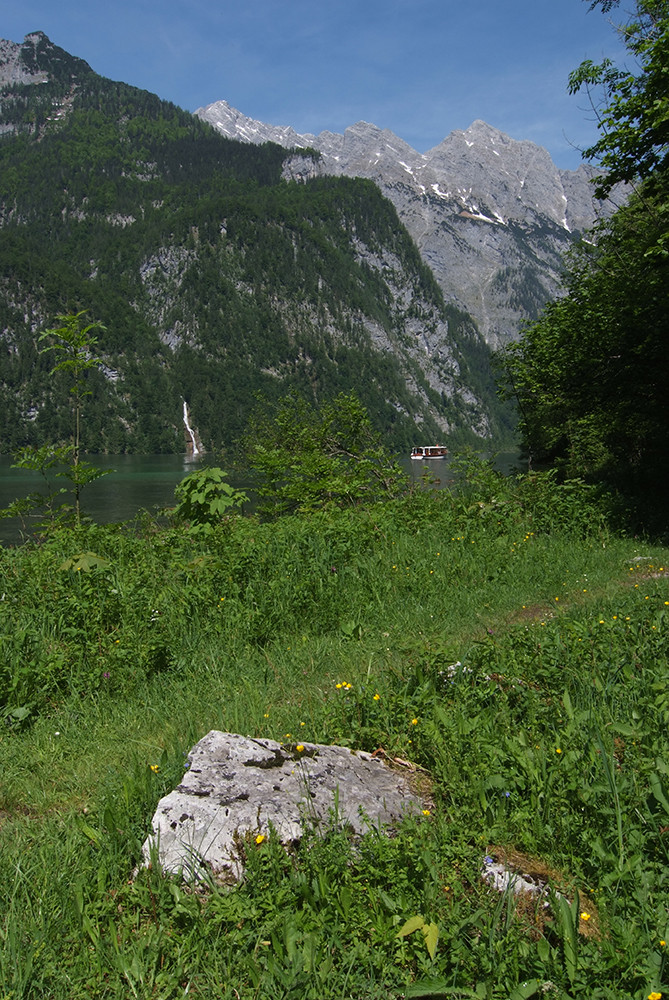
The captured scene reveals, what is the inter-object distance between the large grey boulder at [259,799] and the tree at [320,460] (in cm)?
918

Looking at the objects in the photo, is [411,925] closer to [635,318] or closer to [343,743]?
[343,743]

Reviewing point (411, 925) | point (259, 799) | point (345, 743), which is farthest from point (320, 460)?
point (411, 925)

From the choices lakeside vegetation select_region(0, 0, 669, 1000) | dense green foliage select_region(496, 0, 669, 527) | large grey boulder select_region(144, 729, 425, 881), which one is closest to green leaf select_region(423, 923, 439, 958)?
lakeside vegetation select_region(0, 0, 669, 1000)

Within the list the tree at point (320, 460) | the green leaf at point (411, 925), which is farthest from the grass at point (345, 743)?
the tree at point (320, 460)

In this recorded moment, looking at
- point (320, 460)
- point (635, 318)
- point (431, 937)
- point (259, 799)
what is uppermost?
point (635, 318)

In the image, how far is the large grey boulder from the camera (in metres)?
2.46

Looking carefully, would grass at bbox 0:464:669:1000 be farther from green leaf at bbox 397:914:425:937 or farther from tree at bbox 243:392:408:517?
tree at bbox 243:392:408:517

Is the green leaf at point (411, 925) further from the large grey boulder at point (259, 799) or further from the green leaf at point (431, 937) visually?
the large grey boulder at point (259, 799)

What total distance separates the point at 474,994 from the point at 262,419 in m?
17.3

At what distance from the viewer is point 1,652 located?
461 centimetres

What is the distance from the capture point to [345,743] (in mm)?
3438

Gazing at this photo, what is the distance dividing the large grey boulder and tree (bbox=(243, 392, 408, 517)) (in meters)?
9.18

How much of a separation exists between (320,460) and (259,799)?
11.2 m

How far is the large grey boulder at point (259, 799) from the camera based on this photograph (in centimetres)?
246
